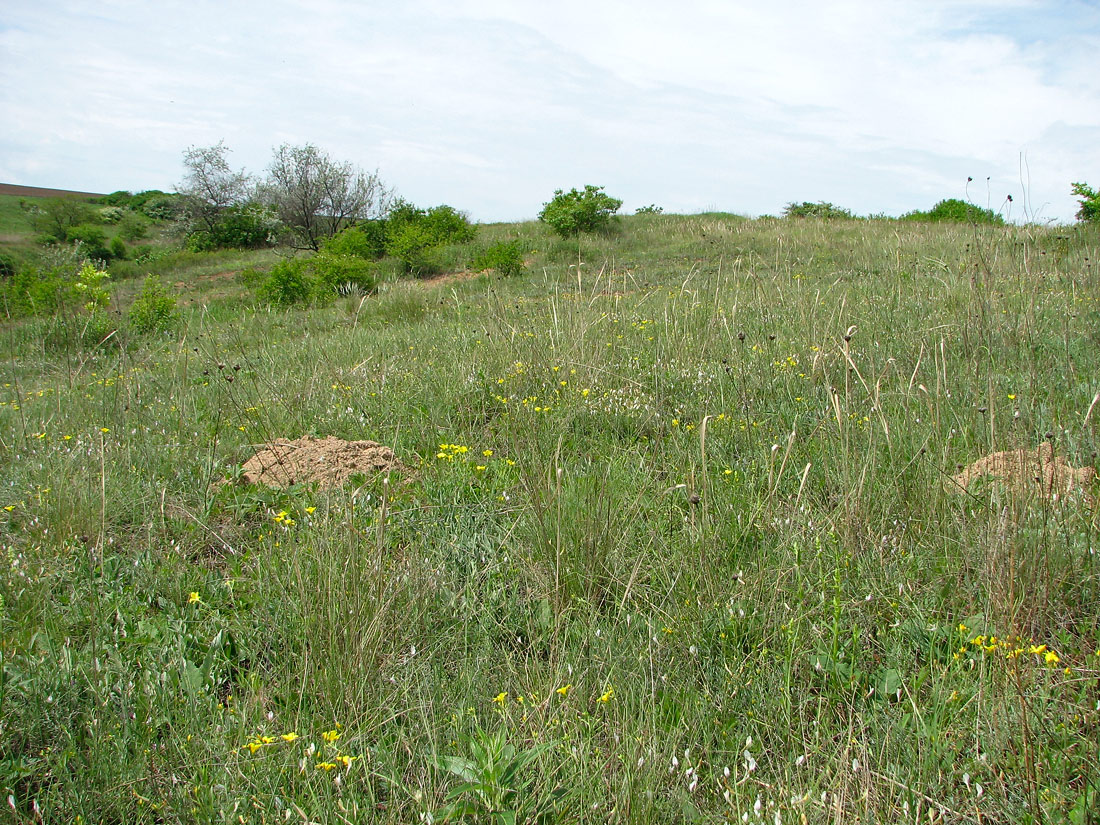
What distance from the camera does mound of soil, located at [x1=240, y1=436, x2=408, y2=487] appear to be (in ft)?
9.57

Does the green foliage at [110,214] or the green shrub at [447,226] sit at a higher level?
the green foliage at [110,214]

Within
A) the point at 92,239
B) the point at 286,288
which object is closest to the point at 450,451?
the point at 286,288

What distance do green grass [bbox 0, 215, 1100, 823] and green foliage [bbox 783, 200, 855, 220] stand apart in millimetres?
16370

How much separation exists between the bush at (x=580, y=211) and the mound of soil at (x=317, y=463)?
14.4 meters

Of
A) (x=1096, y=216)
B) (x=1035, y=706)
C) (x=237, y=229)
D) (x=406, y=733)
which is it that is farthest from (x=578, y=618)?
(x=237, y=229)

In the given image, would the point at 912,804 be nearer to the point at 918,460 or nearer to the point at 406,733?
the point at 406,733

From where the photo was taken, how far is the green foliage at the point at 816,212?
18234 mm

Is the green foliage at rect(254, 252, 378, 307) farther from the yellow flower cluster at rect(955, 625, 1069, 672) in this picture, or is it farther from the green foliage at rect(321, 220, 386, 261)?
the yellow flower cluster at rect(955, 625, 1069, 672)

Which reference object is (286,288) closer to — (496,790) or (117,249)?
(496,790)

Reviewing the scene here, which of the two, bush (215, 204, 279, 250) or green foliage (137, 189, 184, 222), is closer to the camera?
bush (215, 204, 279, 250)

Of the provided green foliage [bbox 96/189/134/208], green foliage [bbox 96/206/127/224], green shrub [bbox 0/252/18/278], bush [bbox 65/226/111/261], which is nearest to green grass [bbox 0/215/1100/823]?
green shrub [bbox 0/252/18/278]

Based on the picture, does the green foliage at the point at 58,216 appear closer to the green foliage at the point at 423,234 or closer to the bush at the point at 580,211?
the green foliage at the point at 423,234

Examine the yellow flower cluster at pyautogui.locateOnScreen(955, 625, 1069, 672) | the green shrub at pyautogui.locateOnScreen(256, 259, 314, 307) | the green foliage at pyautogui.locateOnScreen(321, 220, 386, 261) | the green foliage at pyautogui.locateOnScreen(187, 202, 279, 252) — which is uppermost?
the green foliage at pyautogui.locateOnScreen(187, 202, 279, 252)

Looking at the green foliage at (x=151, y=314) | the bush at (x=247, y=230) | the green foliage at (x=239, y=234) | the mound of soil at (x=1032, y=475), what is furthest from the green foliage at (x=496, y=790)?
the green foliage at (x=239, y=234)
